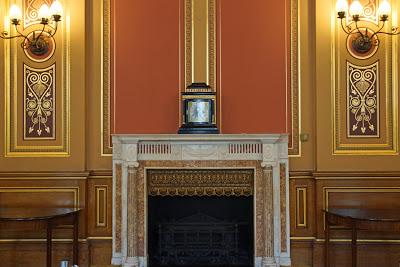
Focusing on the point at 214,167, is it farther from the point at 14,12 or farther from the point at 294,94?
the point at 14,12

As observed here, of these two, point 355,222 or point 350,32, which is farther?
point 350,32

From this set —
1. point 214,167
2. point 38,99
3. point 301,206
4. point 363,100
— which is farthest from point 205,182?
point 38,99

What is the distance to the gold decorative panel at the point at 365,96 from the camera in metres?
5.25

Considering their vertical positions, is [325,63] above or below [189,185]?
above

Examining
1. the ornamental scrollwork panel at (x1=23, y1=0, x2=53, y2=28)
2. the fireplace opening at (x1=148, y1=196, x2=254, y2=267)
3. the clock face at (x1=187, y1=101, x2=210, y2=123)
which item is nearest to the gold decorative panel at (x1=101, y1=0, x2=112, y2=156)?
the ornamental scrollwork panel at (x1=23, y1=0, x2=53, y2=28)

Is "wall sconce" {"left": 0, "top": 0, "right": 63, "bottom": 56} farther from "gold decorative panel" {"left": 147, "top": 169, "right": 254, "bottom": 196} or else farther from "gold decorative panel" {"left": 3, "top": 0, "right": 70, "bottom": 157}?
"gold decorative panel" {"left": 147, "top": 169, "right": 254, "bottom": 196}

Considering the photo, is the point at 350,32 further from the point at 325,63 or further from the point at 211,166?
the point at 211,166

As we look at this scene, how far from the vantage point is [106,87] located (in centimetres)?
547

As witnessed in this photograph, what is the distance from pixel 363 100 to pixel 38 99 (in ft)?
9.49

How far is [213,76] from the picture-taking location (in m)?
5.45

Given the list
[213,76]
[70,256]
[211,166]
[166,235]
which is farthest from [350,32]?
[70,256]

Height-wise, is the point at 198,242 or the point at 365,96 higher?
the point at 365,96

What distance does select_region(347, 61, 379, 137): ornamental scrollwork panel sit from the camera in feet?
17.3

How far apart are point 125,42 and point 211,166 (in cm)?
141
